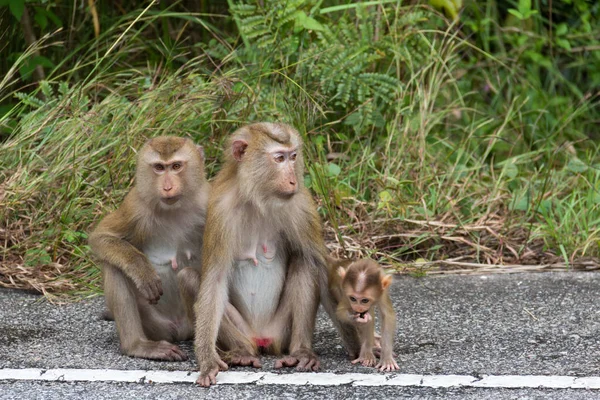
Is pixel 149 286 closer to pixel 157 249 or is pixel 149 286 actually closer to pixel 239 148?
pixel 157 249

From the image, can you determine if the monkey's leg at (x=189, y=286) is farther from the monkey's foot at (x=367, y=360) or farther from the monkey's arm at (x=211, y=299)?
the monkey's foot at (x=367, y=360)

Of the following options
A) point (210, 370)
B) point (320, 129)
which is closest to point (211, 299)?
point (210, 370)

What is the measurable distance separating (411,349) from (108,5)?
461 cm

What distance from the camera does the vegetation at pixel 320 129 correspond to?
662cm

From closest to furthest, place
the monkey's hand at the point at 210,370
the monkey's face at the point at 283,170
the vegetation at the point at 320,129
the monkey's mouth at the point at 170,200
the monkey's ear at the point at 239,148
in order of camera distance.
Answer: the monkey's hand at the point at 210,370, the monkey's face at the point at 283,170, the monkey's ear at the point at 239,148, the monkey's mouth at the point at 170,200, the vegetation at the point at 320,129

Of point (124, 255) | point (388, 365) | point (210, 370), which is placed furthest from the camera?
point (124, 255)

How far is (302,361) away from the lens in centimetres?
462

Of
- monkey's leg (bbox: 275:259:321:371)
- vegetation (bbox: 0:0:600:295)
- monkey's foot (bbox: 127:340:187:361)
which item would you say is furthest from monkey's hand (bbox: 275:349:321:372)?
vegetation (bbox: 0:0:600:295)

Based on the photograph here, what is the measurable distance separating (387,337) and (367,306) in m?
0.16

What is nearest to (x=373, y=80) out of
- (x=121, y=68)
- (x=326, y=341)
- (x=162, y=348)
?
(x=121, y=68)

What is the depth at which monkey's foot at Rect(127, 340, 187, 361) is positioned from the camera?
4.80 m

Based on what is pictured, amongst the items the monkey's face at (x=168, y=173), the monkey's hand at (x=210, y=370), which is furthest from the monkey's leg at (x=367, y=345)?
the monkey's face at (x=168, y=173)

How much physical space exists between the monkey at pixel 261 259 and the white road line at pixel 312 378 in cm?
11

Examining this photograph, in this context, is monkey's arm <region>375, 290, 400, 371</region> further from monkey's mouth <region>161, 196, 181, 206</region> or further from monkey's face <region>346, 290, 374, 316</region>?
monkey's mouth <region>161, 196, 181, 206</region>
